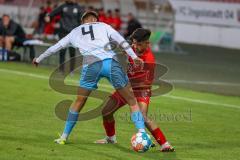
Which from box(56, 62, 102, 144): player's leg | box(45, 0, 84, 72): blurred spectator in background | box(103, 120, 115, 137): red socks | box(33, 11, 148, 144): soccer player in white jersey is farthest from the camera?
box(45, 0, 84, 72): blurred spectator in background

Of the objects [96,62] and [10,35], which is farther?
[10,35]

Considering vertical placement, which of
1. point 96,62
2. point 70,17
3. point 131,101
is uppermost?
point 96,62

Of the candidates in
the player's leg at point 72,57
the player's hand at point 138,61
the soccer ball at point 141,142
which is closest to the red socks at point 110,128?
the soccer ball at point 141,142

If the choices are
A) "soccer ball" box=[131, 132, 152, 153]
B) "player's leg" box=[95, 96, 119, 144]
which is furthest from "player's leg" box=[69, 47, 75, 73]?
"soccer ball" box=[131, 132, 152, 153]

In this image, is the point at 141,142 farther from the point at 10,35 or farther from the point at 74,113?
the point at 10,35

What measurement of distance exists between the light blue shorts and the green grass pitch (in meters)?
0.94

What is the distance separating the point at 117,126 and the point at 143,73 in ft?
8.81

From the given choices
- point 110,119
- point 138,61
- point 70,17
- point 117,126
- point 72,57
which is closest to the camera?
point 138,61

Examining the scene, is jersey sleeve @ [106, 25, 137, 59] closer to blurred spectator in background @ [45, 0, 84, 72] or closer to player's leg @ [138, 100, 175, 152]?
player's leg @ [138, 100, 175, 152]

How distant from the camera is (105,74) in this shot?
11.3 meters

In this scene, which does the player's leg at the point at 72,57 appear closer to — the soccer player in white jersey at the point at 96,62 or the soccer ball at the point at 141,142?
the soccer player in white jersey at the point at 96,62

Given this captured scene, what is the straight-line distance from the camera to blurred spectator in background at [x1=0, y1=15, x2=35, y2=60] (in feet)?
84.8

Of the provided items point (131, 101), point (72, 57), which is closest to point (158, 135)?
point (131, 101)

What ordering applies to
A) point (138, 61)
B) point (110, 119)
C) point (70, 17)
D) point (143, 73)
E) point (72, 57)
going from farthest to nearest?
point (70, 17) → point (72, 57) → point (110, 119) → point (143, 73) → point (138, 61)
